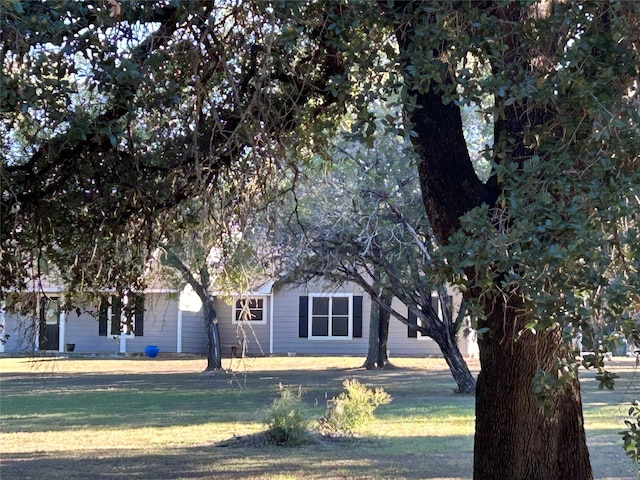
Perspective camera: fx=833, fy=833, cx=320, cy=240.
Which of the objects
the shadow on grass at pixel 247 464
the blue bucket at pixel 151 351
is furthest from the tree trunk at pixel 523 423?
the blue bucket at pixel 151 351

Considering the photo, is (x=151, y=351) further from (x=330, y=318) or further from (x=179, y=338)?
(x=330, y=318)

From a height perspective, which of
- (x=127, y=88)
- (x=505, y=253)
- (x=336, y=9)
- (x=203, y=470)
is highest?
(x=336, y=9)

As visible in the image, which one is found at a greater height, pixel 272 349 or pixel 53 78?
pixel 53 78

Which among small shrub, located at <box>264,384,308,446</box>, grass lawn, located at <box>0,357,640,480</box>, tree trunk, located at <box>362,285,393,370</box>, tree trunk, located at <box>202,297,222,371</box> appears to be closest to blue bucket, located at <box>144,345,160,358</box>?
grass lawn, located at <box>0,357,640,480</box>

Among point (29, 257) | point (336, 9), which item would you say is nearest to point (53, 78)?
point (336, 9)

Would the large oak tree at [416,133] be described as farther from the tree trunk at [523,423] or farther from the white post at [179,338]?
the white post at [179,338]

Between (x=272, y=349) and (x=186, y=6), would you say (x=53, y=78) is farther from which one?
(x=272, y=349)

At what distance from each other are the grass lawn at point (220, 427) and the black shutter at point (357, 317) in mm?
5686

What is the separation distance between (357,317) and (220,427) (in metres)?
16.3

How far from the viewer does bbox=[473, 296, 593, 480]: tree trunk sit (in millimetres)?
5473

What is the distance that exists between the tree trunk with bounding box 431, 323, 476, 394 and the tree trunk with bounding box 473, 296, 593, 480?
10.3 meters

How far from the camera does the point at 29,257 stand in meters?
6.69

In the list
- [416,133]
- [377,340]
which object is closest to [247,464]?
[416,133]

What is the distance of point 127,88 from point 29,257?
246 centimetres
